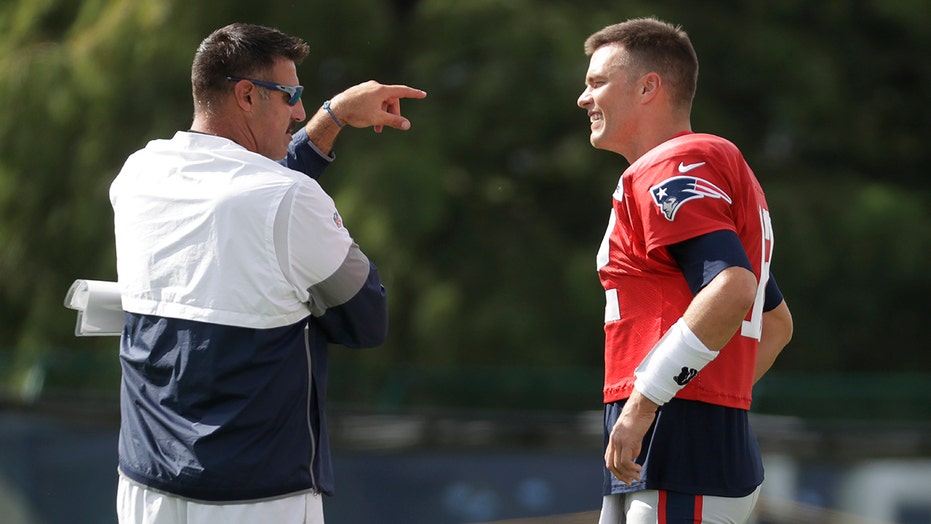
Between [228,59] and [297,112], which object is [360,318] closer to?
[297,112]

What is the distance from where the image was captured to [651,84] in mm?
3248

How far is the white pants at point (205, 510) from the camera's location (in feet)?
9.20

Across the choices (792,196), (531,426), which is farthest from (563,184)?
(531,426)

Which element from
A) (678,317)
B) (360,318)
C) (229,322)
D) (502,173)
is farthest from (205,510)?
(502,173)

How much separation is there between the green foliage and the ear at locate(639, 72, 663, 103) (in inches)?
232

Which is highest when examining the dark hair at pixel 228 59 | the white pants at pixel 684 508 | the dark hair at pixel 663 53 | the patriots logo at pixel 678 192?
the dark hair at pixel 663 53

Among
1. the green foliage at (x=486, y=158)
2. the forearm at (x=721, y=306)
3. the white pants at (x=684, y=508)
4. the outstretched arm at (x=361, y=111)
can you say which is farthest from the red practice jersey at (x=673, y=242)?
the green foliage at (x=486, y=158)

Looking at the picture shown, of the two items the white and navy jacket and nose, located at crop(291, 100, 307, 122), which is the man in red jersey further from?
nose, located at crop(291, 100, 307, 122)

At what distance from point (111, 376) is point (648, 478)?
6.33 m

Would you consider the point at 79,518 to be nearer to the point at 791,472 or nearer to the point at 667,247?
the point at 791,472

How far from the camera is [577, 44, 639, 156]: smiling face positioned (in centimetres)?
326

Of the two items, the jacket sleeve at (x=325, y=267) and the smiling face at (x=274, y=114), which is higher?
the smiling face at (x=274, y=114)

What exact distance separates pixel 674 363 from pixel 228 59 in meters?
1.37

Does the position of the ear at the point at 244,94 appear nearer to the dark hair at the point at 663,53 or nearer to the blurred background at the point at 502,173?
the dark hair at the point at 663,53
